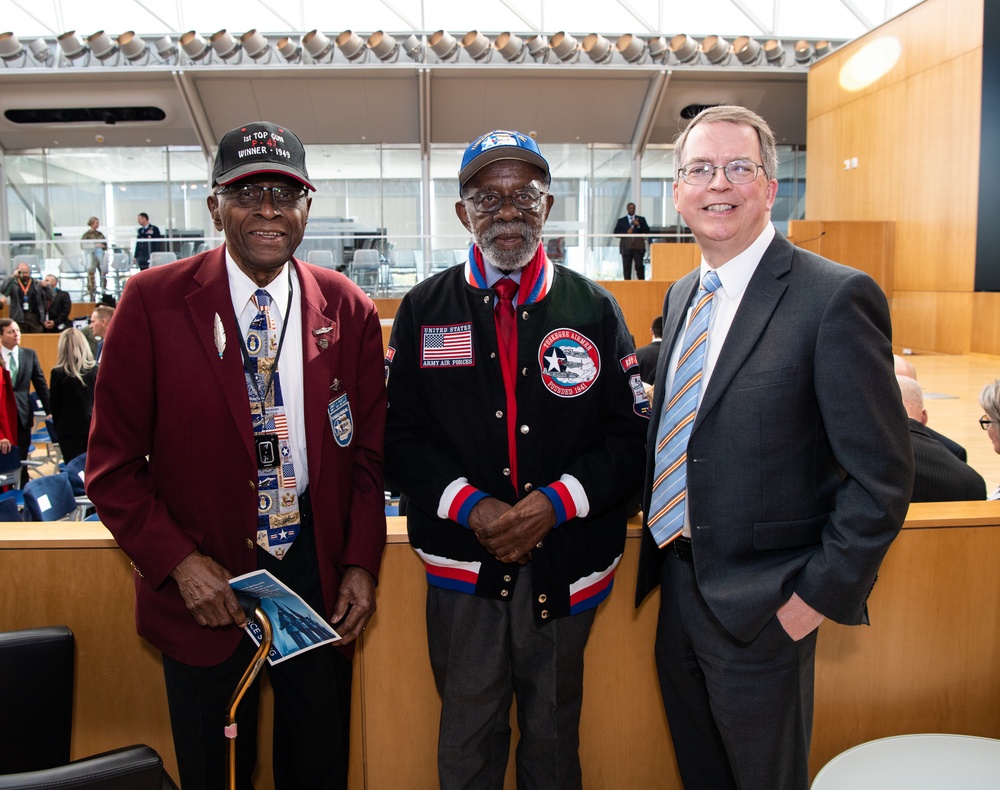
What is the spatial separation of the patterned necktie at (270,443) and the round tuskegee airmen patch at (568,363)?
0.60 m

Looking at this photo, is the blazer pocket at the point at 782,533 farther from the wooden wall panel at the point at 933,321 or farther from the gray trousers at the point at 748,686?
the wooden wall panel at the point at 933,321

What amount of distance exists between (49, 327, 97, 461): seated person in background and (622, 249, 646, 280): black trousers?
26.5 feet

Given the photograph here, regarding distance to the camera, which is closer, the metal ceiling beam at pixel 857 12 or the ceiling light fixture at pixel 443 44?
the ceiling light fixture at pixel 443 44

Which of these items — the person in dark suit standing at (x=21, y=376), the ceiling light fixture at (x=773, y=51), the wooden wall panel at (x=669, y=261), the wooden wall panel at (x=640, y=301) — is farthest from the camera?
the ceiling light fixture at (x=773, y=51)

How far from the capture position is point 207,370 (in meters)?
1.58

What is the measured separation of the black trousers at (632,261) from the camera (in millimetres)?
11797

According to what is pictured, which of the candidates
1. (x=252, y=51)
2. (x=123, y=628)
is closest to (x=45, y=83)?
(x=252, y=51)

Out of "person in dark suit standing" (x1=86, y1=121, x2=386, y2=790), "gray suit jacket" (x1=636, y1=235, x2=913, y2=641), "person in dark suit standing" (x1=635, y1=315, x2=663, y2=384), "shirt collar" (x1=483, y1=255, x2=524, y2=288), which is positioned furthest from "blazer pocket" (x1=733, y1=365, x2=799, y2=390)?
"person in dark suit standing" (x1=635, y1=315, x2=663, y2=384)

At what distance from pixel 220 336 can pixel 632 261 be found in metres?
10.8

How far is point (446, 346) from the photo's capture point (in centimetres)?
179

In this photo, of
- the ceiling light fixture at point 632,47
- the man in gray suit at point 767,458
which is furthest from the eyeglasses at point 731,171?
the ceiling light fixture at point 632,47

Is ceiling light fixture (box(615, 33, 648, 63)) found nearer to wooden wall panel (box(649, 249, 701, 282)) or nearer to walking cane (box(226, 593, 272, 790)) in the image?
wooden wall panel (box(649, 249, 701, 282))

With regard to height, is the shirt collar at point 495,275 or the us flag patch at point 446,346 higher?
the shirt collar at point 495,275

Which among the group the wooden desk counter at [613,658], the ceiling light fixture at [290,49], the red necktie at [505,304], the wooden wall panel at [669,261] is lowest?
the wooden desk counter at [613,658]
